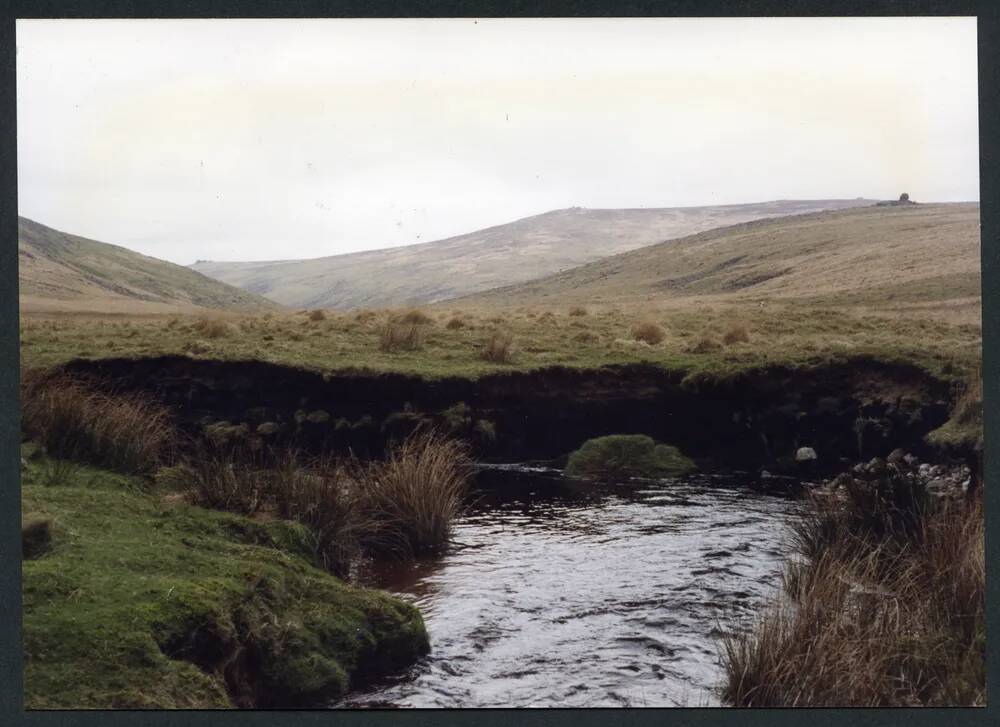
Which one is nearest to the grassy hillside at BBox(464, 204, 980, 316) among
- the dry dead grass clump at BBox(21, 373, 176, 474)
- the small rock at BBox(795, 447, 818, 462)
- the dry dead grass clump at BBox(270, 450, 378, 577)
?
the small rock at BBox(795, 447, 818, 462)

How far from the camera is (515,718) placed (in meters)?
4.31

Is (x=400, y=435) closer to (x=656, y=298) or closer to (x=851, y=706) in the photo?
(x=851, y=706)

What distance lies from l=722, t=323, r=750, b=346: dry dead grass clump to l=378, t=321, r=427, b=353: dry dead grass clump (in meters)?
2.90

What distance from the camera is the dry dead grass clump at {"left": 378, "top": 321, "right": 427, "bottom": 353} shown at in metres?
8.44

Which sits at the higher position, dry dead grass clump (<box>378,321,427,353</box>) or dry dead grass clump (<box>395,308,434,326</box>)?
dry dead grass clump (<box>395,308,434,326</box>)

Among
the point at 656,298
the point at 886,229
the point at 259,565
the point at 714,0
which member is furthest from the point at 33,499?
the point at 656,298

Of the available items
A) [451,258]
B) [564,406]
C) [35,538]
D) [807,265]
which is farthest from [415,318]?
[807,265]

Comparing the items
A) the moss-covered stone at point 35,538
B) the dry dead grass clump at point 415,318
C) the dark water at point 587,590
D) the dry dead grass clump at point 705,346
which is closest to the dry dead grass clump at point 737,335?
the dry dead grass clump at point 705,346

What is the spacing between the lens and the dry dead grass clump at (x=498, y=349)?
8.44 m

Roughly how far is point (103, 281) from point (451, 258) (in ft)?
10.8

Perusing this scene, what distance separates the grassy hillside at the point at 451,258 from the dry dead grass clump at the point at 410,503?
189cm

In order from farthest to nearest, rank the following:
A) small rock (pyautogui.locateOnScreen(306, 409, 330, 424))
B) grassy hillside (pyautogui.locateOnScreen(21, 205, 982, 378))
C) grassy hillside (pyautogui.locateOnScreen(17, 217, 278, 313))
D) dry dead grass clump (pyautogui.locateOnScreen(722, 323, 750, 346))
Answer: dry dead grass clump (pyautogui.locateOnScreen(722, 323, 750, 346))
small rock (pyautogui.locateOnScreen(306, 409, 330, 424))
grassy hillside (pyautogui.locateOnScreen(21, 205, 982, 378))
grassy hillside (pyautogui.locateOnScreen(17, 217, 278, 313))

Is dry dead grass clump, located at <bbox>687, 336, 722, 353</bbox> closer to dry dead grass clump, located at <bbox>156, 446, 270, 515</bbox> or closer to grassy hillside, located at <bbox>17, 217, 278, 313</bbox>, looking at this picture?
grassy hillside, located at <bbox>17, 217, 278, 313</bbox>

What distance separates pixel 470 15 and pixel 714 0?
1345mm
